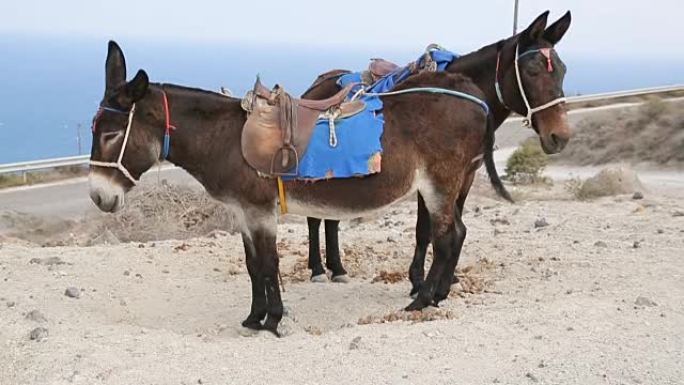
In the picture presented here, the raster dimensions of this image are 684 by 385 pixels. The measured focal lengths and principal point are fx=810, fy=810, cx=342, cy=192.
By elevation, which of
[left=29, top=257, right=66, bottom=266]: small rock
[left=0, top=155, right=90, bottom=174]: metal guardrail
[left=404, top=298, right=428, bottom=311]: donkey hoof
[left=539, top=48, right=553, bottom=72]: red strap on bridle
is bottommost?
[left=0, top=155, right=90, bottom=174]: metal guardrail

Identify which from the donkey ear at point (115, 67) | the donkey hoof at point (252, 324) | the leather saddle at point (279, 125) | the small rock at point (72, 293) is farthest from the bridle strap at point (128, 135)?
the small rock at point (72, 293)

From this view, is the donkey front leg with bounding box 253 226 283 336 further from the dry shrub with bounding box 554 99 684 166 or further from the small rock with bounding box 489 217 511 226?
the dry shrub with bounding box 554 99 684 166

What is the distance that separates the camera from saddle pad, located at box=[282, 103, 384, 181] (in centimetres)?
537

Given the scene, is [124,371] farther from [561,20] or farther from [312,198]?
[561,20]

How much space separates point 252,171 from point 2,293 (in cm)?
245

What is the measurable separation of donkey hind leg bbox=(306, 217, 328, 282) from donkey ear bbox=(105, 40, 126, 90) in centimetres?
259

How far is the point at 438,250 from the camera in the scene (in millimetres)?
6039

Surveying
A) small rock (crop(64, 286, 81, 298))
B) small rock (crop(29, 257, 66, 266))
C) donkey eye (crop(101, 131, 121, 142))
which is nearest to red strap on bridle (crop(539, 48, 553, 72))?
donkey eye (crop(101, 131, 121, 142))

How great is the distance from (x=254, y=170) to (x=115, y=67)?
43.6 inches

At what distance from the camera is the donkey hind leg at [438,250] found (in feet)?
19.4

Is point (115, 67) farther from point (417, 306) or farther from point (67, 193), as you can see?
point (67, 193)

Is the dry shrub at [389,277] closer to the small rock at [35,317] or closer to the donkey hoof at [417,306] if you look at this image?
the donkey hoof at [417,306]

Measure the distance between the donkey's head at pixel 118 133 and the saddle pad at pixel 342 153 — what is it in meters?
0.99

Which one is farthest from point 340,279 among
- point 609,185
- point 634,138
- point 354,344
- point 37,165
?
point 37,165
